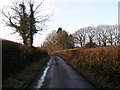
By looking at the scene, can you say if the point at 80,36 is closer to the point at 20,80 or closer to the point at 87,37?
the point at 87,37

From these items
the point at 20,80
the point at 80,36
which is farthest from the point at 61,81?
the point at 80,36

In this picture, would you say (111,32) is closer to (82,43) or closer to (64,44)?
(82,43)

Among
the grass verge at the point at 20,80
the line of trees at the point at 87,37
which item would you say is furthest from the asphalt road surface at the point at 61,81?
the line of trees at the point at 87,37

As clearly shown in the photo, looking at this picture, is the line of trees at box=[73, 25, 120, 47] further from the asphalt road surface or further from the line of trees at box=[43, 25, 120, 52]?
the asphalt road surface

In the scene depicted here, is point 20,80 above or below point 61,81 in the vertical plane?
above

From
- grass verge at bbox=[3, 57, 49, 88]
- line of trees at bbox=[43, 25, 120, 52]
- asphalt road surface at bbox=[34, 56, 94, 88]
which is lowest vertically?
asphalt road surface at bbox=[34, 56, 94, 88]

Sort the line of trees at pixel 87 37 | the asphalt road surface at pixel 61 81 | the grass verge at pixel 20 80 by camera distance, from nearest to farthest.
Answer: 1. the grass verge at pixel 20 80
2. the asphalt road surface at pixel 61 81
3. the line of trees at pixel 87 37

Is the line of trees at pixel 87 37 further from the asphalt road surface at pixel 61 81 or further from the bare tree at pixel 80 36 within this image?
the asphalt road surface at pixel 61 81

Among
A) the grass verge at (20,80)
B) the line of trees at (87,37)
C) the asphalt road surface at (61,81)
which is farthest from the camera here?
the line of trees at (87,37)

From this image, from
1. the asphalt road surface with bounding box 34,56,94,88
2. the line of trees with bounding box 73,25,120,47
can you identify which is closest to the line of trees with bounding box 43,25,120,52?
the line of trees with bounding box 73,25,120,47

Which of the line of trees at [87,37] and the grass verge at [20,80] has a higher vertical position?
the line of trees at [87,37]

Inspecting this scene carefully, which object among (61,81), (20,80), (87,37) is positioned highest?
(87,37)

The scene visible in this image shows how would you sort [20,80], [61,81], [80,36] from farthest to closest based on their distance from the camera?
[80,36] < [61,81] < [20,80]

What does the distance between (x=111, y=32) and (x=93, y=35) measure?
10.3 m
